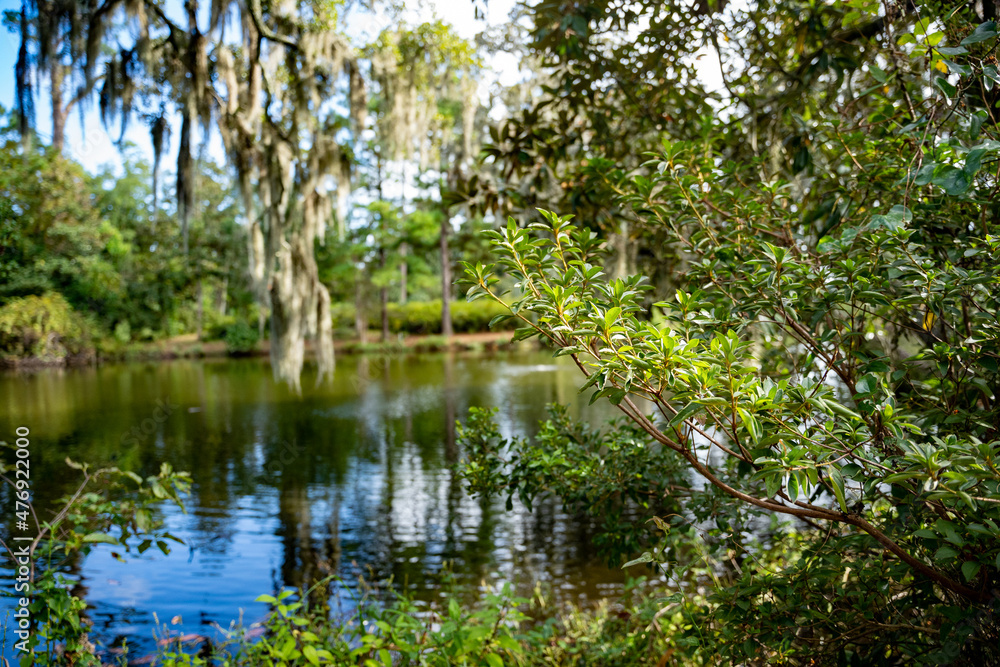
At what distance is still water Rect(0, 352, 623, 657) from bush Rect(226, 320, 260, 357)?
10780 mm

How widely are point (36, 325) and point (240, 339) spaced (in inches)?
769

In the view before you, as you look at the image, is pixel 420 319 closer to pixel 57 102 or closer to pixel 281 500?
pixel 281 500

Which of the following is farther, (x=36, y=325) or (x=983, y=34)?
A: (x=36, y=325)

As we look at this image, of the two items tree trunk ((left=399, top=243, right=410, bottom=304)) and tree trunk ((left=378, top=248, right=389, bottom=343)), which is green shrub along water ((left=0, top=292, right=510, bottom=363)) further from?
tree trunk ((left=399, top=243, right=410, bottom=304))

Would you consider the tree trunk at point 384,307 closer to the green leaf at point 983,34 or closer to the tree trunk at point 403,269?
the tree trunk at point 403,269

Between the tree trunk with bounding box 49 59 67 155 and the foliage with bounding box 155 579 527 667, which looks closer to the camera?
the foliage with bounding box 155 579 527 667

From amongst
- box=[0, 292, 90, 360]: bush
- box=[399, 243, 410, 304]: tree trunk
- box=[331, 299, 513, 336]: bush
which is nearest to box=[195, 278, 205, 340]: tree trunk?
box=[331, 299, 513, 336]: bush

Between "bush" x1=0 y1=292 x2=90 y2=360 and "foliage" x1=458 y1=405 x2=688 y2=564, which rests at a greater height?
"bush" x1=0 y1=292 x2=90 y2=360

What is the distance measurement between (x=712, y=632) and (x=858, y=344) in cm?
89

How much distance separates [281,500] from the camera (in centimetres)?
566

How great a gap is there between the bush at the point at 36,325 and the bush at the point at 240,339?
18.1 meters

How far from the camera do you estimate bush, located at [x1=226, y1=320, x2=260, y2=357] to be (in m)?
22.0

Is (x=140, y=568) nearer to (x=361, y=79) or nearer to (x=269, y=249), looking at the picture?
(x=269, y=249)

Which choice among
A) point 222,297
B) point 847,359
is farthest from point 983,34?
point 222,297
